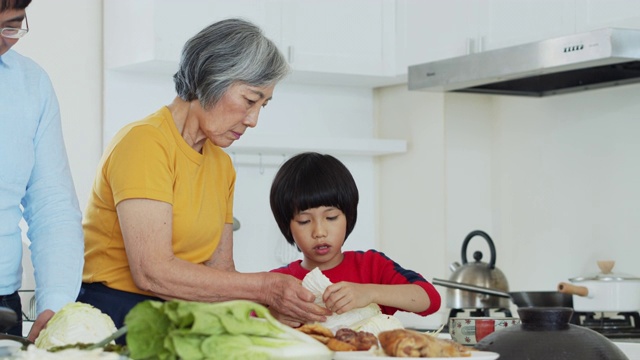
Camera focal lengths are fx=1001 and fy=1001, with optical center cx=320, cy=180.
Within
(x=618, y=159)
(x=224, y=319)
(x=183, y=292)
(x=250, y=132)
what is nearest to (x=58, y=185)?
(x=183, y=292)

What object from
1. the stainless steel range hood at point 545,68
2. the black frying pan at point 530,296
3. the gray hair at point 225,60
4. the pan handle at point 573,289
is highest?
the stainless steel range hood at point 545,68

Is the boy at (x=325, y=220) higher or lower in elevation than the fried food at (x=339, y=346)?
A: higher

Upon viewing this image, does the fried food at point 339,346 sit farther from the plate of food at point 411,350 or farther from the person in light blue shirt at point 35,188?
the person in light blue shirt at point 35,188

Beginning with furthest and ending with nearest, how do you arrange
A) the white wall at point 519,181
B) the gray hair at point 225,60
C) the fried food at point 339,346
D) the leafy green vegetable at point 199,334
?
the white wall at point 519,181 < the gray hair at point 225,60 < the fried food at point 339,346 < the leafy green vegetable at point 199,334

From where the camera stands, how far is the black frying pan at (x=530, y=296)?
10.8ft

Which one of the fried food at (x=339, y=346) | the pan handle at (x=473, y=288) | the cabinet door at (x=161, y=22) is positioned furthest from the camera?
the cabinet door at (x=161, y=22)

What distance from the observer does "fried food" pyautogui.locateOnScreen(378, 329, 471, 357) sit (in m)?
1.16

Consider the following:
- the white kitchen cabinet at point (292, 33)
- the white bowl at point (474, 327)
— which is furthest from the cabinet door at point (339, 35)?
the white bowl at point (474, 327)

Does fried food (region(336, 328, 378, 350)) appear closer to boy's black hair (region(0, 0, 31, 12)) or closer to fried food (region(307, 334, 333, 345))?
fried food (region(307, 334, 333, 345))

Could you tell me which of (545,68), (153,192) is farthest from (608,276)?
(153,192)

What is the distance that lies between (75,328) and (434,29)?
9.50ft

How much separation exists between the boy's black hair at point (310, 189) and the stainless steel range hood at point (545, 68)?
119cm

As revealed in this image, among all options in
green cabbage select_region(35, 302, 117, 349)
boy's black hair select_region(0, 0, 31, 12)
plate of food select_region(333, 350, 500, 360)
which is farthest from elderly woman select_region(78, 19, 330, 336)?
plate of food select_region(333, 350, 500, 360)

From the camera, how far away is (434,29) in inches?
157
